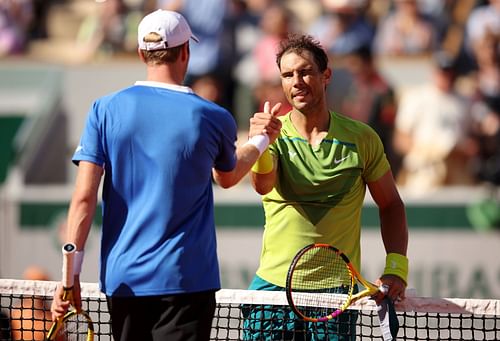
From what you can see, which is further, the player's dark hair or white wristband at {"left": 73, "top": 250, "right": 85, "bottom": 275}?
the player's dark hair

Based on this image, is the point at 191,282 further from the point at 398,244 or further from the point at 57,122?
the point at 57,122

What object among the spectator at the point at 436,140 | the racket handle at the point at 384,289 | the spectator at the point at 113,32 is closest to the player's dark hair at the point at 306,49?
the racket handle at the point at 384,289

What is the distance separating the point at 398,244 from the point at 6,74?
9167mm

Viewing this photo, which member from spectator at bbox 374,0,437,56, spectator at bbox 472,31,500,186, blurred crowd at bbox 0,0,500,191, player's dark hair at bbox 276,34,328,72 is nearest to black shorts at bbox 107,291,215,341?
player's dark hair at bbox 276,34,328,72

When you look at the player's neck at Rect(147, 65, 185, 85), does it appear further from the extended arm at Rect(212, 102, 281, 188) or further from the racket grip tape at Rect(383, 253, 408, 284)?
the racket grip tape at Rect(383, 253, 408, 284)

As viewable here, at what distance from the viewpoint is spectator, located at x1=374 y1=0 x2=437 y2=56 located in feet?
39.1

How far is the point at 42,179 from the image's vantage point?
12281mm

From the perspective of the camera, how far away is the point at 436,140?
37.2 feet

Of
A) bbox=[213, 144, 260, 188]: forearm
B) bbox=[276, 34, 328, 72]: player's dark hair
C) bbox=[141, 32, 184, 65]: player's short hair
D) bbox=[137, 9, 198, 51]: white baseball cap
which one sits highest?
bbox=[276, 34, 328, 72]: player's dark hair

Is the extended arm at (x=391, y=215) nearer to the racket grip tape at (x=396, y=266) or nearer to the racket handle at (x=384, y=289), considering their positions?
the racket grip tape at (x=396, y=266)

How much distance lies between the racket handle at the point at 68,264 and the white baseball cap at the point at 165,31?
0.83 metres

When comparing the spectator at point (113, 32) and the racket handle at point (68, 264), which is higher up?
the spectator at point (113, 32)

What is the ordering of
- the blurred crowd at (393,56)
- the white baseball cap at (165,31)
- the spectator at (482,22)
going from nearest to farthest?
the white baseball cap at (165,31) → the blurred crowd at (393,56) → the spectator at (482,22)

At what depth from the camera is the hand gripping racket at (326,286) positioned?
464 cm
